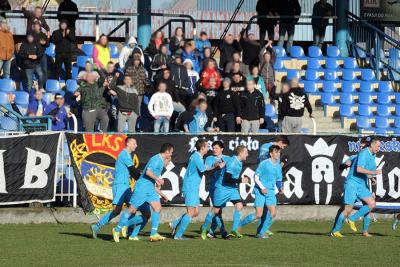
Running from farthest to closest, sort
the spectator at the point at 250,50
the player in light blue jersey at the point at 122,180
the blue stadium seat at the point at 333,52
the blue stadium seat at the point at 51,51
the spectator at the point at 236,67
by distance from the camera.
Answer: the blue stadium seat at the point at 333,52
the spectator at the point at 250,50
the blue stadium seat at the point at 51,51
the spectator at the point at 236,67
the player in light blue jersey at the point at 122,180

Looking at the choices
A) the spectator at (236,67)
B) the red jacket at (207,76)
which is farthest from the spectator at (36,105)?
the spectator at (236,67)

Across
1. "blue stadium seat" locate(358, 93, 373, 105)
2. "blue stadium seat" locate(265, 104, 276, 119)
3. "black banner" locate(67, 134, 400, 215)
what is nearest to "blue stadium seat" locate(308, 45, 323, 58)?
"blue stadium seat" locate(358, 93, 373, 105)

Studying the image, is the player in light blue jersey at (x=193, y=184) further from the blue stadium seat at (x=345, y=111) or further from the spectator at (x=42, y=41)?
the blue stadium seat at (x=345, y=111)

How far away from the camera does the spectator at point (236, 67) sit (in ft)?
92.2

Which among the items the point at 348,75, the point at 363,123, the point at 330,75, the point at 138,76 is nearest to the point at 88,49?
the point at 138,76

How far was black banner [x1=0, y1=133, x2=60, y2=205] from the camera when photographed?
77.6 feet

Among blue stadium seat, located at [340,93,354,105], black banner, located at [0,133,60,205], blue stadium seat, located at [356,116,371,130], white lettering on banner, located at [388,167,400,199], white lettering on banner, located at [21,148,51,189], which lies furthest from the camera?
blue stadium seat, located at [340,93,354,105]

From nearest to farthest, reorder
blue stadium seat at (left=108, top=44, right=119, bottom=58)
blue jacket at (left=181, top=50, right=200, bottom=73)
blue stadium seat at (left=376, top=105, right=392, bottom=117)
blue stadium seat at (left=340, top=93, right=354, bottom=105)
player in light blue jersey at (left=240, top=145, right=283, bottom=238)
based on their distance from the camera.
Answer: player in light blue jersey at (left=240, top=145, right=283, bottom=238)
blue jacket at (left=181, top=50, right=200, bottom=73)
blue stadium seat at (left=108, top=44, right=119, bottom=58)
blue stadium seat at (left=340, top=93, right=354, bottom=105)
blue stadium seat at (left=376, top=105, right=392, bottom=117)

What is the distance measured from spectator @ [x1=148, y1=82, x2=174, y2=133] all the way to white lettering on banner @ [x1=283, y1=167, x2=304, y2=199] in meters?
3.15

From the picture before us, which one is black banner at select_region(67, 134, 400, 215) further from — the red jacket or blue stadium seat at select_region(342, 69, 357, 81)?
blue stadium seat at select_region(342, 69, 357, 81)

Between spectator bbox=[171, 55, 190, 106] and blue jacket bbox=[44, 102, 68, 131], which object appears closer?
blue jacket bbox=[44, 102, 68, 131]

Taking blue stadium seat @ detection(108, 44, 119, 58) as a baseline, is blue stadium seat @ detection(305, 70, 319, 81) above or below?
below

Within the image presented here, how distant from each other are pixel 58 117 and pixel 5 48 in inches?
112

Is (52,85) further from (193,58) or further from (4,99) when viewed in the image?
(193,58)
